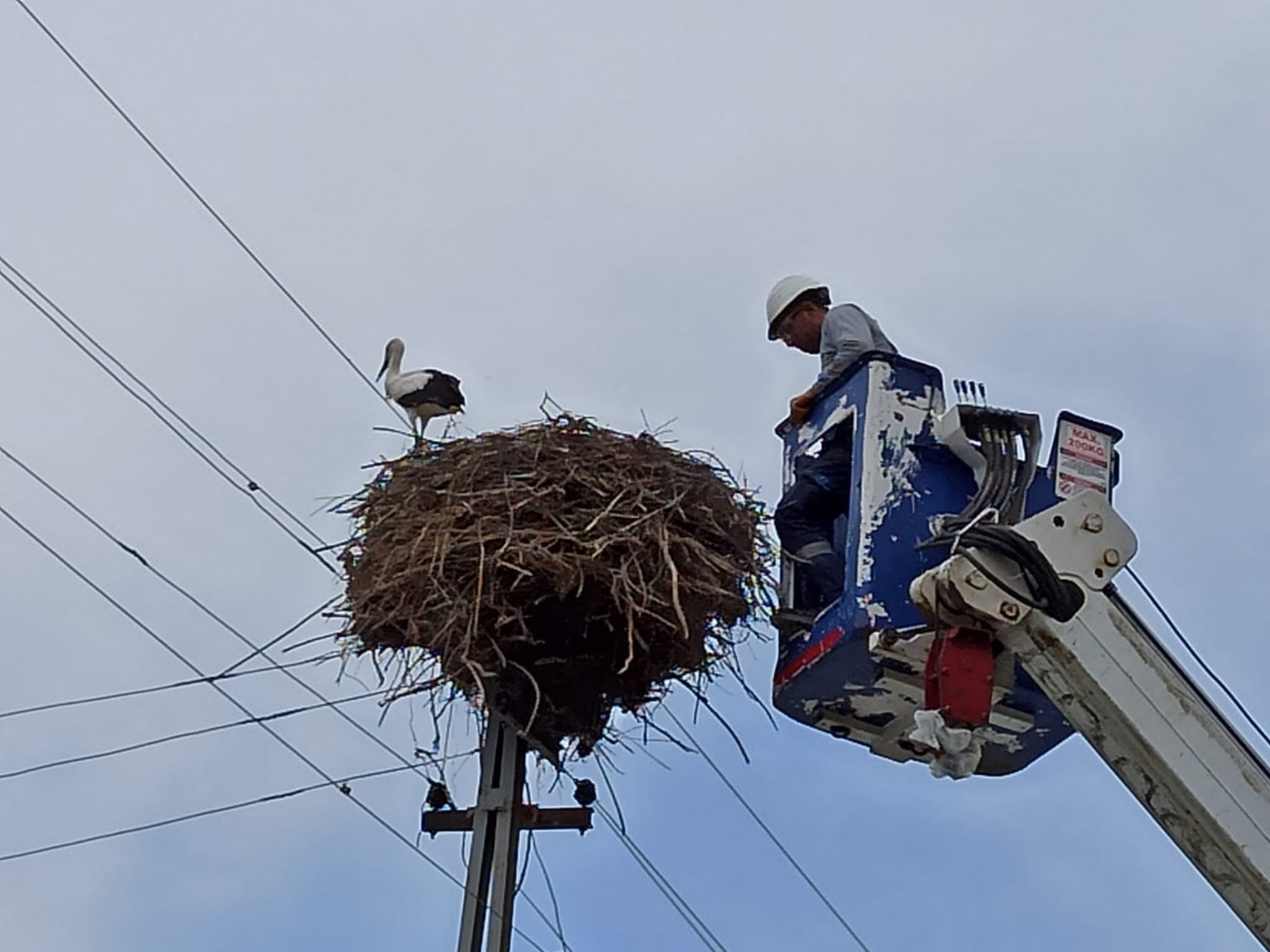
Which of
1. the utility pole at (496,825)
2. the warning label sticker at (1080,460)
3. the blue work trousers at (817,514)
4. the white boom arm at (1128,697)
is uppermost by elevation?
the blue work trousers at (817,514)

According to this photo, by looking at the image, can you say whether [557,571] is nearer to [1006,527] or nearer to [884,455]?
[884,455]

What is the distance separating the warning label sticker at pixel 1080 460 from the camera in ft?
21.6

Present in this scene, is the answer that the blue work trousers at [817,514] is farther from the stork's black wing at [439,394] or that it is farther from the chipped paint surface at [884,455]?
the stork's black wing at [439,394]

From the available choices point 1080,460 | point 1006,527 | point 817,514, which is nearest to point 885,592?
point 1080,460

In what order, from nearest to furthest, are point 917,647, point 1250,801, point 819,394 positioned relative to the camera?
point 1250,801 → point 917,647 → point 819,394

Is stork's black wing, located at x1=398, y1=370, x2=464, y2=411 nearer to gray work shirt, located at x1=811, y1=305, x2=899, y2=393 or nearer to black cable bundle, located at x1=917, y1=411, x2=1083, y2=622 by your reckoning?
gray work shirt, located at x1=811, y1=305, x2=899, y2=393

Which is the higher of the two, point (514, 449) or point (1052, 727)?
point (514, 449)

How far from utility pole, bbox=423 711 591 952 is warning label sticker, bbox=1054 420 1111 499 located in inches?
80.2

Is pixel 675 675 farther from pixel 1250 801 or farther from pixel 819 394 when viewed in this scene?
pixel 1250 801

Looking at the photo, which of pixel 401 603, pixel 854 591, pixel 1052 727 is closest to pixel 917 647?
pixel 854 591

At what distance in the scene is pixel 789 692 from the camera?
7074mm

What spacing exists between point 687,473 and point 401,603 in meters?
1.12

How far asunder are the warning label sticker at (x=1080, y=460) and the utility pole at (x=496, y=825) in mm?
2037

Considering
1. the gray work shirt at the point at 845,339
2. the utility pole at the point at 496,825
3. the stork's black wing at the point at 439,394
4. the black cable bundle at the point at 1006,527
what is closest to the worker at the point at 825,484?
the gray work shirt at the point at 845,339
